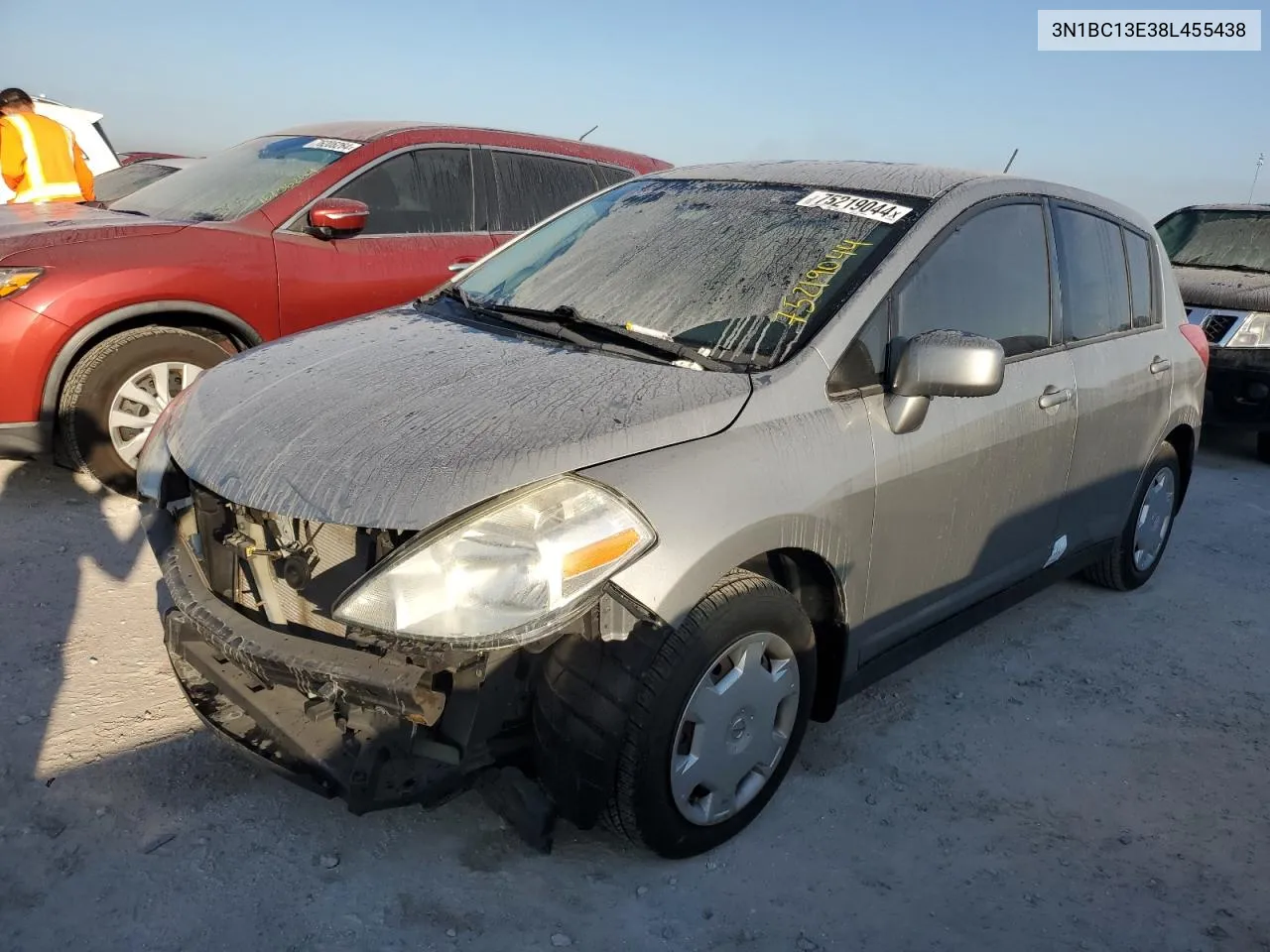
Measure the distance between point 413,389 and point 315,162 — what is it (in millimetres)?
3181

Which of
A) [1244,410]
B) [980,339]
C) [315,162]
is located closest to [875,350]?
[980,339]

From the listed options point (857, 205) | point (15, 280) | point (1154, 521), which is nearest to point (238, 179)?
point (15, 280)

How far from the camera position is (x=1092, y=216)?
3.83 meters

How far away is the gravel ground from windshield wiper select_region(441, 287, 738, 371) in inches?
49.7

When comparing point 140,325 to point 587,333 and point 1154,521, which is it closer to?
point 587,333

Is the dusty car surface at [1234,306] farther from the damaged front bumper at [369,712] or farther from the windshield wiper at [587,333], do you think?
the damaged front bumper at [369,712]

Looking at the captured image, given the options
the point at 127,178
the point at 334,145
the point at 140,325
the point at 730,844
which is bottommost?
the point at 730,844

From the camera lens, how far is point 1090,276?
3709 millimetres

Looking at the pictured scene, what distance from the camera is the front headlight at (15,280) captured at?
167 inches

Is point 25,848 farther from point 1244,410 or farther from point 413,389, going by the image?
point 1244,410

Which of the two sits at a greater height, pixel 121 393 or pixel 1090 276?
pixel 1090 276

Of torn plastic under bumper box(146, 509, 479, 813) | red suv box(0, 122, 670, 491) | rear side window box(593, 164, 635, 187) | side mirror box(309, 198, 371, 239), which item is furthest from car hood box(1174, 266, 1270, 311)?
torn plastic under bumper box(146, 509, 479, 813)

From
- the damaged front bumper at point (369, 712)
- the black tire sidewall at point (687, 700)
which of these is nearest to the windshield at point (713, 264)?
the black tire sidewall at point (687, 700)

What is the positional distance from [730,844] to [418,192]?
391cm
